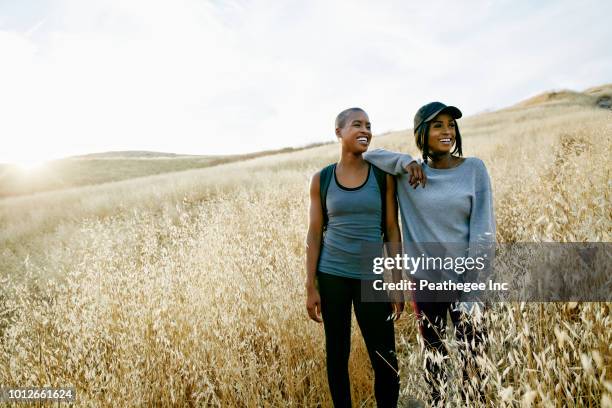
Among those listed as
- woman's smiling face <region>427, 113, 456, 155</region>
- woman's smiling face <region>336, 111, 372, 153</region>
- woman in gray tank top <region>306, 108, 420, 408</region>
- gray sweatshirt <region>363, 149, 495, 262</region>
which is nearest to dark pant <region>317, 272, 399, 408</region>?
woman in gray tank top <region>306, 108, 420, 408</region>

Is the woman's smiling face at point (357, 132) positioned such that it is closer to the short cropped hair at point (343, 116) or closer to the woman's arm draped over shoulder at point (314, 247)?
the short cropped hair at point (343, 116)

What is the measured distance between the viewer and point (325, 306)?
A: 2.05 meters

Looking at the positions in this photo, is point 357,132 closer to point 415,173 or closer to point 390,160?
point 390,160

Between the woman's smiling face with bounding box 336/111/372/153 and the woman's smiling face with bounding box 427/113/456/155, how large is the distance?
38 cm

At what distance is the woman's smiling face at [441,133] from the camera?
2.04 metres

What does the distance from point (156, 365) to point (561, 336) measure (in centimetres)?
222

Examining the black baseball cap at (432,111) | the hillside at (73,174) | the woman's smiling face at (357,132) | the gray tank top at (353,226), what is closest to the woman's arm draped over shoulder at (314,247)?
the gray tank top at (353,226)

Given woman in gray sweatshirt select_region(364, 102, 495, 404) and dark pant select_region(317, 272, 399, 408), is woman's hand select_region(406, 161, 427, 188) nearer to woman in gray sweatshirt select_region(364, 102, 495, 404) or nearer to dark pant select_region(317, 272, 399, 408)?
woman in gray sweatshirt select_region(364, 102, 495, 404)

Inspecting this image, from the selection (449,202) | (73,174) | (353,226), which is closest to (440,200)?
(449,202)

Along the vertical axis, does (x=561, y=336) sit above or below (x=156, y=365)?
above

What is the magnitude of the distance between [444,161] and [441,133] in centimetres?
18

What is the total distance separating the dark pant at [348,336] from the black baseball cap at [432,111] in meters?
1.07

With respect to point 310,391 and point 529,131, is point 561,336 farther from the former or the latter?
point 529,131

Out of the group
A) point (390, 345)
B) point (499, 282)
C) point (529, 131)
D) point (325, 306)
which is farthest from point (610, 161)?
point (529, 131)
